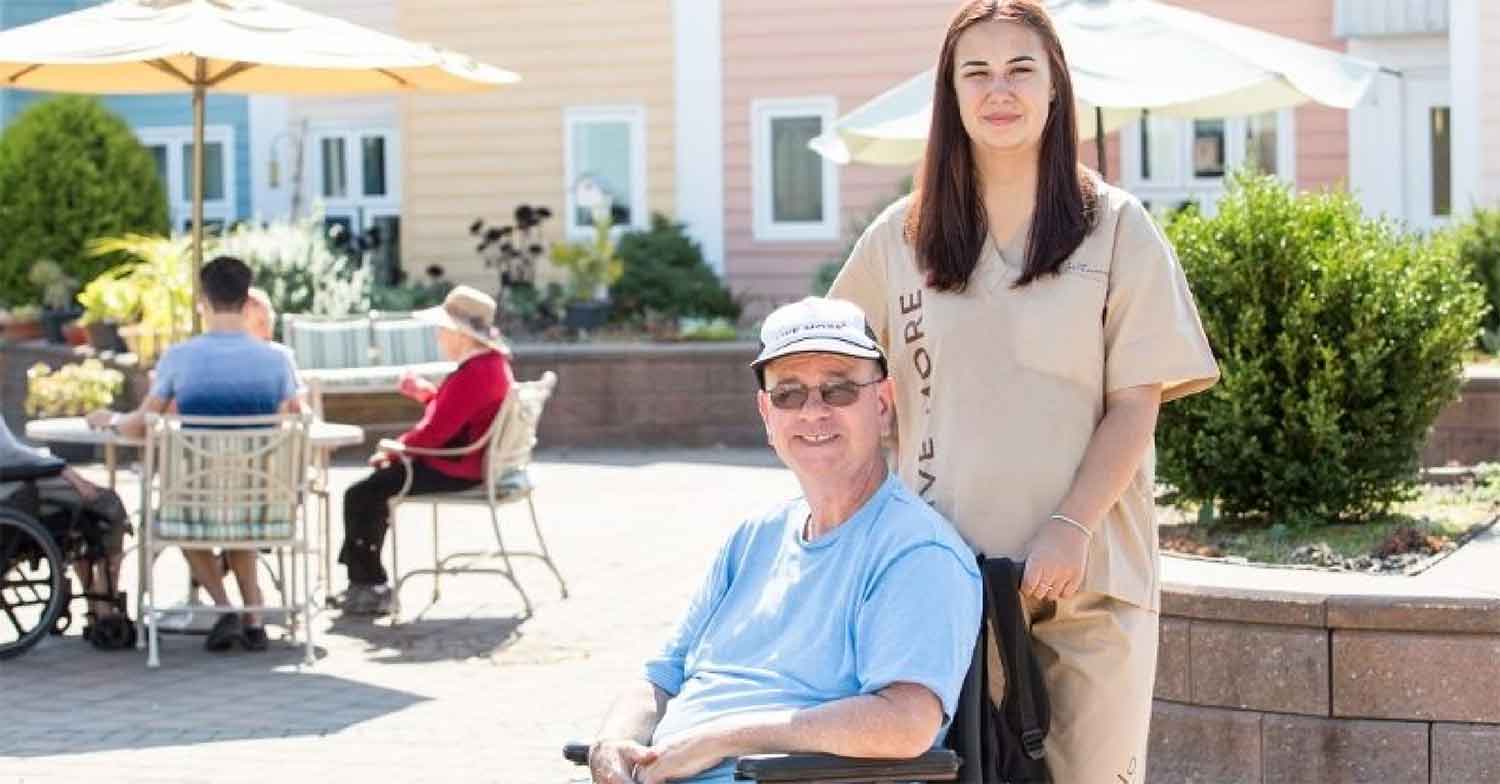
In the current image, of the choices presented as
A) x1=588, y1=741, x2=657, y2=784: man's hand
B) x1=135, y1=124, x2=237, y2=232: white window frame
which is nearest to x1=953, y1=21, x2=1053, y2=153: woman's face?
x1=588, y1=741, x2=657, y2=784: man's hand

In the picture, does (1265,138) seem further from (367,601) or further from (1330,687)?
(1330,687)

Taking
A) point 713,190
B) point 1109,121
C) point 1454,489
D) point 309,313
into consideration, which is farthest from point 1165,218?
point 713,190

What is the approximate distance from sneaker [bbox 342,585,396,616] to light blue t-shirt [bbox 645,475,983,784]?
5665mm

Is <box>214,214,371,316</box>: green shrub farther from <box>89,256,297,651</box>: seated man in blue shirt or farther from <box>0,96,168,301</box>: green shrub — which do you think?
<box>89,256,297,651</box>: seated man in blue shirt

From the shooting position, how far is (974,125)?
4.02m

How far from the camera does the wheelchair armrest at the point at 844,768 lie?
387cm

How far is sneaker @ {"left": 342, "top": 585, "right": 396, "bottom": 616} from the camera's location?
9906 millimetres

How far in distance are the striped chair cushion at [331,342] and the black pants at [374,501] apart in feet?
22.2

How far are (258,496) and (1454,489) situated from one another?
4.08 meters

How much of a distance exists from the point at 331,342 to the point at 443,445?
7053 mm

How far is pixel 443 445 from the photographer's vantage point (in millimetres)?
9820

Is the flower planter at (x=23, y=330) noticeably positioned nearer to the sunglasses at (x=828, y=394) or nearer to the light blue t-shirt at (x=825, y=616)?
the light blue t-shirt at (x=825, y=616)

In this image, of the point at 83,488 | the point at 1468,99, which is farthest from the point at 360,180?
the point at 83,488

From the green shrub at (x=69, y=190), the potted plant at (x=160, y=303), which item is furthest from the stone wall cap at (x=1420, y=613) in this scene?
the green shrub at (x=69, y=190)
